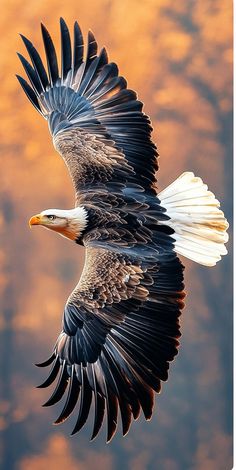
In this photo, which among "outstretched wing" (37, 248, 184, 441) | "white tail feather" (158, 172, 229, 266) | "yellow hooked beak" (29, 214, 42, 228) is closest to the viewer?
"outstretched wing" (37, 248, 184, 441)

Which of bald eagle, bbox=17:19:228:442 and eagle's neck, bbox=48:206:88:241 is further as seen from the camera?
eagle's neck, bbox=48:206:88:241

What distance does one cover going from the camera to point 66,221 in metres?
3.53

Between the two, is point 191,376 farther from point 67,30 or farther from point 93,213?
point 67,30

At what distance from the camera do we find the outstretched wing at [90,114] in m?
3.64

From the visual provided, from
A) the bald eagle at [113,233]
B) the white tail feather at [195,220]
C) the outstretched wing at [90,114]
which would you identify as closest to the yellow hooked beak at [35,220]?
the bald eagle at [113,233]

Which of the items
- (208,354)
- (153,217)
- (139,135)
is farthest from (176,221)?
(208,354)

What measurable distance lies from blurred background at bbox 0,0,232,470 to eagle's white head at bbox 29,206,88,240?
6cm

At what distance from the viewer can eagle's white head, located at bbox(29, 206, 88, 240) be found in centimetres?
352

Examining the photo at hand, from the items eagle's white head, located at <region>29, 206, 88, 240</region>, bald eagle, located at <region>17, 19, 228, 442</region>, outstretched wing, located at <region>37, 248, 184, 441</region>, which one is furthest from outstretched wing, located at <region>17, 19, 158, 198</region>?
outstretched wing, located at <region>37, 248, 184, 441</region>

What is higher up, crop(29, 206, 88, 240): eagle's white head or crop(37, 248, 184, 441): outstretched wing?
crop(29, 206, 88, 240): eagle's white head

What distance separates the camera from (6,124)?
11.8 ft

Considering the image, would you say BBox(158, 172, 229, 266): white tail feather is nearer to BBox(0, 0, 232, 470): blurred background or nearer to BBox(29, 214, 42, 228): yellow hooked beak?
BBox(0, 0, 232, 470): blurred background

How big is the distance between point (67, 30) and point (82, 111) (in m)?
0.27

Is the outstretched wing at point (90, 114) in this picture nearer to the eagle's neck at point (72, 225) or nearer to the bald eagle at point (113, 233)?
the bald eagle at point (113, 233)
